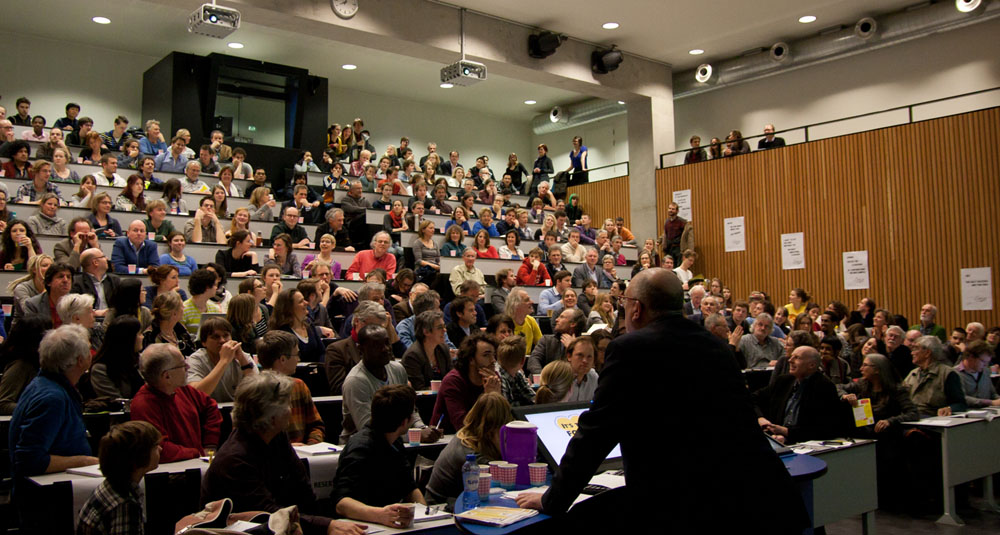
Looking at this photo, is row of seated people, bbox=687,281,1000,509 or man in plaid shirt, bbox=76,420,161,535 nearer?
man in plaid shirt, bbox=76,420,161,535

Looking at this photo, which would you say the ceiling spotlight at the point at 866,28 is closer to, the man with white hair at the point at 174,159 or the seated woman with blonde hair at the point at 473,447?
the man with white hair at the point at 174,159

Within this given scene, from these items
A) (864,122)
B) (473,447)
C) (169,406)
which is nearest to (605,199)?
(864,122)

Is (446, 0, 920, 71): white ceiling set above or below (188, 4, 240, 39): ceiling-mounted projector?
above

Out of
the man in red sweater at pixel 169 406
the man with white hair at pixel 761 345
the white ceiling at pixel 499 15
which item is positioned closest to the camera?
→ the man in red sweater at pixel 169 406

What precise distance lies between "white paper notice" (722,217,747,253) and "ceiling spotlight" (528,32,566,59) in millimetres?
3870

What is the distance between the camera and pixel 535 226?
41.6 ft

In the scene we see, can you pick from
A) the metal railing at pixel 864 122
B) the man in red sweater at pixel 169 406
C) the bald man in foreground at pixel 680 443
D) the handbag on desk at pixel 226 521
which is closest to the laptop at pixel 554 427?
the bald man in foreground at pixel 680 443

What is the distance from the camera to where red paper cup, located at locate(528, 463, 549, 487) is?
9.67 feet

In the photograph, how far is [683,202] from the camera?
1280 cm

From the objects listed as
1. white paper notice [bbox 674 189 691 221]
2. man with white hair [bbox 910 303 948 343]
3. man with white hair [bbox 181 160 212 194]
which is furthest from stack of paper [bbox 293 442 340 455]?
white paper notice [bbox 674 189 691 221]

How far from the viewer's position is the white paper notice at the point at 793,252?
1137 centimetres

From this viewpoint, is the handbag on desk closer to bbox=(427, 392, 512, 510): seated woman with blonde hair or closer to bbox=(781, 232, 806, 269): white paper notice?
bbox=(427, 392, 512, 510): seated woman with blonde hair

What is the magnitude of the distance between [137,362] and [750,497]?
11.0 ft

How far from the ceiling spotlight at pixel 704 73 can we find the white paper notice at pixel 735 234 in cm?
244
